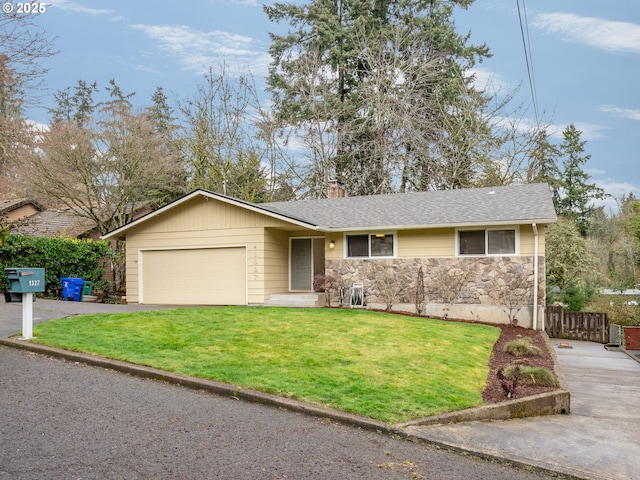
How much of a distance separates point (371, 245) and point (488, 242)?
3.53 m

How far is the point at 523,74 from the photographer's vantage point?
24875 mm

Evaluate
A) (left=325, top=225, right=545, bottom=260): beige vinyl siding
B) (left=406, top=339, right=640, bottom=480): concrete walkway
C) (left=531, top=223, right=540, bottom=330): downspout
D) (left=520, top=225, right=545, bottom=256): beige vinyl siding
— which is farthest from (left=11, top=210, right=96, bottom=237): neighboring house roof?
(left=406, top=339, right=640, bottom=480): concrete walkway

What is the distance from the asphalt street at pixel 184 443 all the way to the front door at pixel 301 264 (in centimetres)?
1109

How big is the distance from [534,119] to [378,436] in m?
23.7

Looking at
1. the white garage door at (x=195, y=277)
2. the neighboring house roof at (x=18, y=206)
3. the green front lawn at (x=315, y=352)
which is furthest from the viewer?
the neighboring house roof at (x=18, y=206)

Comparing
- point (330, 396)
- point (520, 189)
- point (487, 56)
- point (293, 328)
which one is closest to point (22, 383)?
point (330, 396)

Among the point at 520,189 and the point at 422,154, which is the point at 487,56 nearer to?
the point at 422,154

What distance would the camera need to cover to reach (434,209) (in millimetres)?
15461

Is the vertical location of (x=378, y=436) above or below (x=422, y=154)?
below

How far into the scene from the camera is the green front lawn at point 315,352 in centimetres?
583

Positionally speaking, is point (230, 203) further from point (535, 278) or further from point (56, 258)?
point (535, 278)

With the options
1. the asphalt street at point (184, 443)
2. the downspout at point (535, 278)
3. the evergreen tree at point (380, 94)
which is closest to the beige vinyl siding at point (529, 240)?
the downspout at point (535, 278)

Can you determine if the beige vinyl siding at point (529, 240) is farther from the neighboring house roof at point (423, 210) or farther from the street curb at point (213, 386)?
the street curb at point (213, 386)

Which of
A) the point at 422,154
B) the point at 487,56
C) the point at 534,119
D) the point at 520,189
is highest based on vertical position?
the point at 487,56
